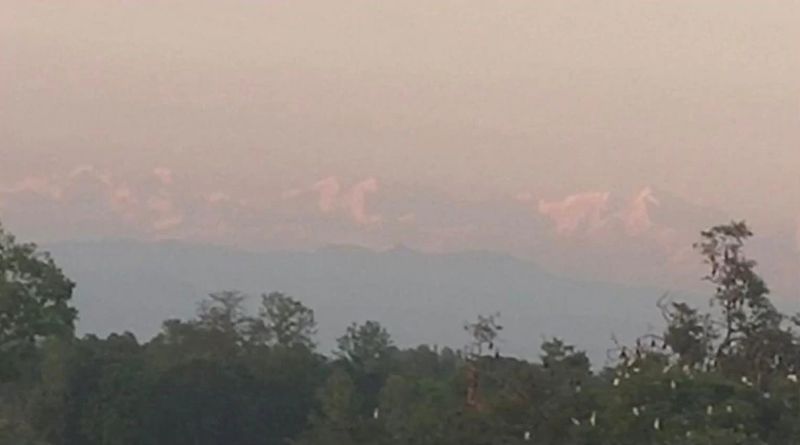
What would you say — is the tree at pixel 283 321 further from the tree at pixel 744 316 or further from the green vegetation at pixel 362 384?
the tree at pixel 744 316

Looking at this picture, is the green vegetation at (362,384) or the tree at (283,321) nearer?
the green vegetation at (362,384)

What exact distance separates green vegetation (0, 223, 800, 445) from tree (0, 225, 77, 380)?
0.04 m

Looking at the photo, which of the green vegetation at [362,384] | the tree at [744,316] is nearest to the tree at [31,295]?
the green vegetation at [362,384]

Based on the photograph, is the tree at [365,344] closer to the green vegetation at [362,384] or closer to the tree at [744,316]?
the green vegetation at [362,384]

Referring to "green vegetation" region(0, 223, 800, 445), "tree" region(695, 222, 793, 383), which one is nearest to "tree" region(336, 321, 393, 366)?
"green vegetation" region(0, 223, 800, 445)

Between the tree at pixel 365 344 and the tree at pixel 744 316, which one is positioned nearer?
the tree at pixel 744 316

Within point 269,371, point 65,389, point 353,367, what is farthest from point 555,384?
point 353,367

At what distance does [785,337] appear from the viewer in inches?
1097

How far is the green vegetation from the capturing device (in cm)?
2447

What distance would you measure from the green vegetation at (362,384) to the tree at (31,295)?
0.14 feet

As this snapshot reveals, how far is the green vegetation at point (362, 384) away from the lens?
963 inches

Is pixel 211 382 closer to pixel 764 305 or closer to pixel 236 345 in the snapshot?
pixel 236 345

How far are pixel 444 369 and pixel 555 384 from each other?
134 ft

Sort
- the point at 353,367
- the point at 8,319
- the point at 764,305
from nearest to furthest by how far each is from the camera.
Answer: the point at 764,305 < the point at 8,319 < the point at 353,367
